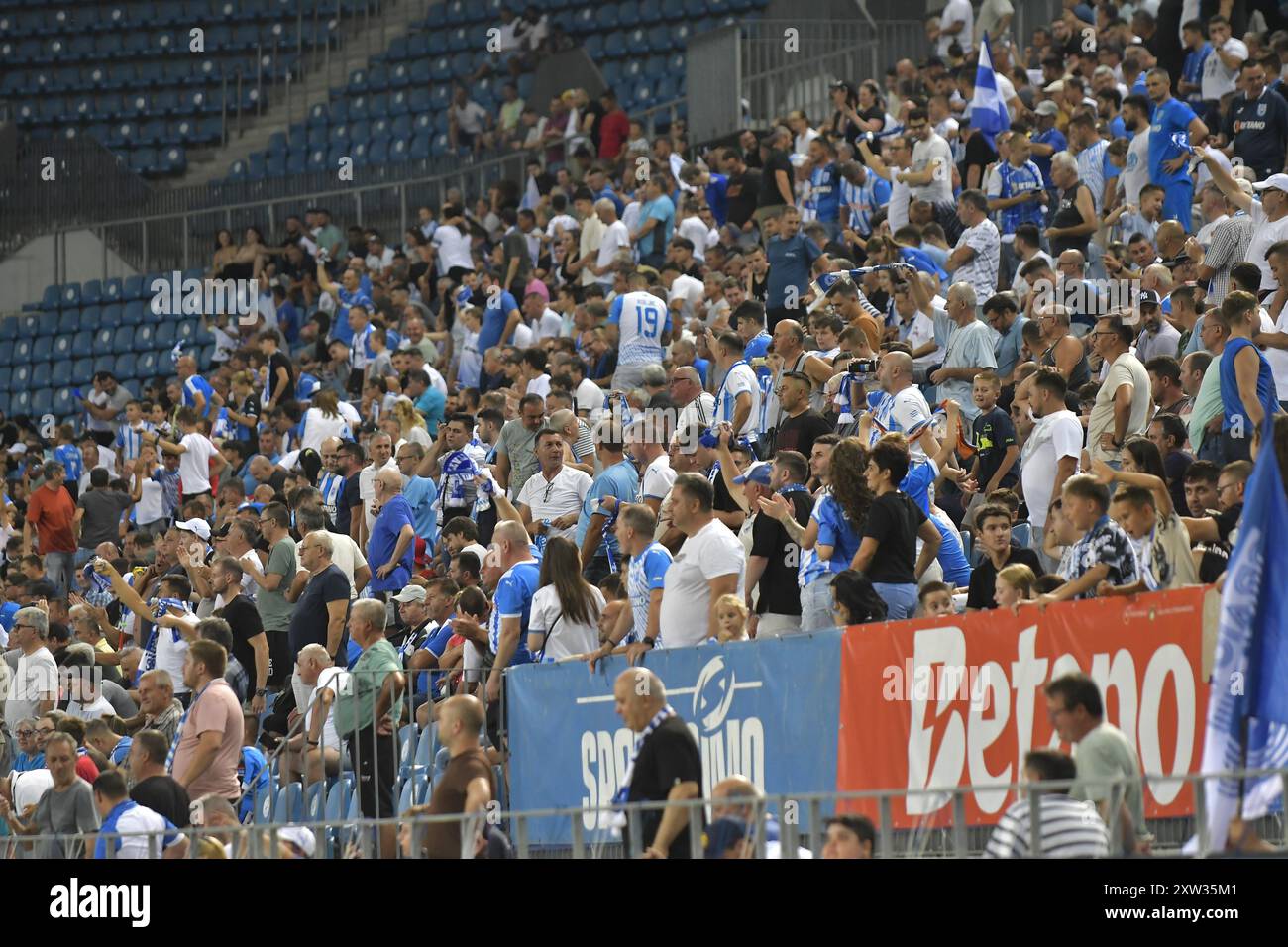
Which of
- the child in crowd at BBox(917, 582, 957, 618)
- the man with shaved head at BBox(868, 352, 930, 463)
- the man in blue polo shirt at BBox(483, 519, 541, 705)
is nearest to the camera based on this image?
the child in crowd at BBox(917, 582, 957, 618)

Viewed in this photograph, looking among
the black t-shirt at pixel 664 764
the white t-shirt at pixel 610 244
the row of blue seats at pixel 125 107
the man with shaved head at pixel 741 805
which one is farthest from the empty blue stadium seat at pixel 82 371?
the man with shaved head at pixel 741 805

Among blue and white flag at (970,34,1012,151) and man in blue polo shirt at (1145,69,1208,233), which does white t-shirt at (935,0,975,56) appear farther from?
man in blue polo shirt at (1145,69,1208,233)

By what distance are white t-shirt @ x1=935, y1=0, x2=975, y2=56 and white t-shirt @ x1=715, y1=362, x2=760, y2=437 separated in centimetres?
1030

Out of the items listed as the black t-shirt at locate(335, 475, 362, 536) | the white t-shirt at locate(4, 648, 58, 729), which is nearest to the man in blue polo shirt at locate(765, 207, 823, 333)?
the black t-shirt at locate(335, 475, 362, 536)

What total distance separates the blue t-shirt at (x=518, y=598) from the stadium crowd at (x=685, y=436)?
0.03 meters

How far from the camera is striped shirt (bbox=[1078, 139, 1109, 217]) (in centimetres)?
1667

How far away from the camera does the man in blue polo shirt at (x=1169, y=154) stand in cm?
1571

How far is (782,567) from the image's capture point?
34.0ft

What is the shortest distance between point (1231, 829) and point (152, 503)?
14925mm

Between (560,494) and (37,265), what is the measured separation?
18027 mm
